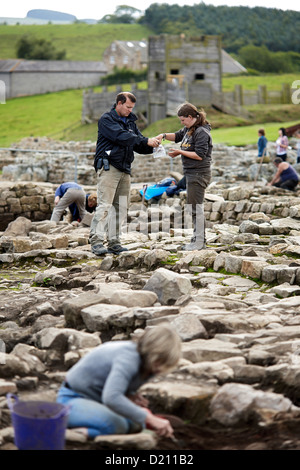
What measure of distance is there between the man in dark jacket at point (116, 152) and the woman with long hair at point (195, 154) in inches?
16.0

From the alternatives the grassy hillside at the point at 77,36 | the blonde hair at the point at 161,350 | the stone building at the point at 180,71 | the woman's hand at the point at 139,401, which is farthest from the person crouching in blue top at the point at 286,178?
the grassy hillside at the point at 77,36

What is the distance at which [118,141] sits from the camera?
866cm

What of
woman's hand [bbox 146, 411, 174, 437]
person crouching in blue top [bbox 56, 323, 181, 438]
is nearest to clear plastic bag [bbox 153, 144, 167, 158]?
person crouching in blue top [bbox 56, 323, 181, 438]

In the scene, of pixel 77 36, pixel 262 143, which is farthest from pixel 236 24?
pixel 262 143

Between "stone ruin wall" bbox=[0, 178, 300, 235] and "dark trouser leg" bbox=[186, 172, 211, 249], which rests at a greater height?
"dark trouser leg" bbox=[186, 172, 211, 249]

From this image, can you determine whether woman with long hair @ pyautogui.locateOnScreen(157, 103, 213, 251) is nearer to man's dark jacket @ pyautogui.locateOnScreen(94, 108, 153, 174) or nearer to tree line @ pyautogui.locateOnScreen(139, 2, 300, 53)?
man's dark jacket @ pyautogui.locateOnScreen(94, 108, 153, 174)

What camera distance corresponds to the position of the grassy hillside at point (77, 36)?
69.9 metres

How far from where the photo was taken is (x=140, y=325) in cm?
586

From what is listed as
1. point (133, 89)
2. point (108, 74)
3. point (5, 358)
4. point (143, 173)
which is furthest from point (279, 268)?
point (108, 74)

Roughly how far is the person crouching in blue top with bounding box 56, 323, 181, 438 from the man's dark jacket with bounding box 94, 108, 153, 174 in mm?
4821

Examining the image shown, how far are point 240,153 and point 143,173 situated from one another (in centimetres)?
381

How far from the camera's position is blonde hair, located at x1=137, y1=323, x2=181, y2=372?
12.9 feet

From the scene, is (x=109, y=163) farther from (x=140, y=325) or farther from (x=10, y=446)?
(x=10, y=446)

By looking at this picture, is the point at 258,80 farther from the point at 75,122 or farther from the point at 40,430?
the point at 40,430
